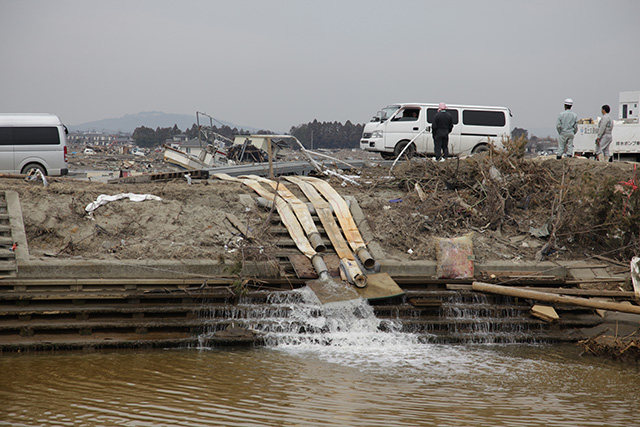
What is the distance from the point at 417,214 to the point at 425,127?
6997mm

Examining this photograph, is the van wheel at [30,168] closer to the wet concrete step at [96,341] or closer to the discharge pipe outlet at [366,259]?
the wet concrete step at [96,341]

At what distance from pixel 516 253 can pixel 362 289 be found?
3.90 meters

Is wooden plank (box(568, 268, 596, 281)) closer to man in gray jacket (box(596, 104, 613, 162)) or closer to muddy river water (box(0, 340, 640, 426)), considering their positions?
muddy river water (box(0, 340, 640, 426))

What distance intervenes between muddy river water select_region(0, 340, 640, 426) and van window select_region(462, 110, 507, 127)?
12.1 m

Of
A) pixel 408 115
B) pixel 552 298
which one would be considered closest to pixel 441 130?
pixel 408 115

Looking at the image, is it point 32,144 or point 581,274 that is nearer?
point 581,274

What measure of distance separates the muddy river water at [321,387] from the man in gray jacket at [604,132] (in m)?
9.50

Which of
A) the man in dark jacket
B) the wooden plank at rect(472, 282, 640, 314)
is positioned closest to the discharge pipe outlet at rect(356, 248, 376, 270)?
the wooden plank at rect(472, 282, 640, 314)

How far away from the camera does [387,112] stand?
20297 mm

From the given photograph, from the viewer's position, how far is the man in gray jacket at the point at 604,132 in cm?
1645

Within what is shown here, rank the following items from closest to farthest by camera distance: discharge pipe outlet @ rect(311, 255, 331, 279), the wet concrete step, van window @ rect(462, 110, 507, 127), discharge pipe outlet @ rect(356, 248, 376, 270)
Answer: the wet concrete step < discharge pipe outlet @ rect(311, 255, 331, 279) < discharge pipe outlet @ rect(356, 248, 376, 270) < van window @ rect(462, 110, 507, 127)

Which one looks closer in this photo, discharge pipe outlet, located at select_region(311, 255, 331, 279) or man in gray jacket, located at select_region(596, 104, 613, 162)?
discharge pipe outlet, located at select_region(311, 255, 331, 279)

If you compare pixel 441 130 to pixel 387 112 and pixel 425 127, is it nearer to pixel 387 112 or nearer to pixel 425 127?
pixel 425 127

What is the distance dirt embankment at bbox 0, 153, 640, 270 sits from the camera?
11.3m
